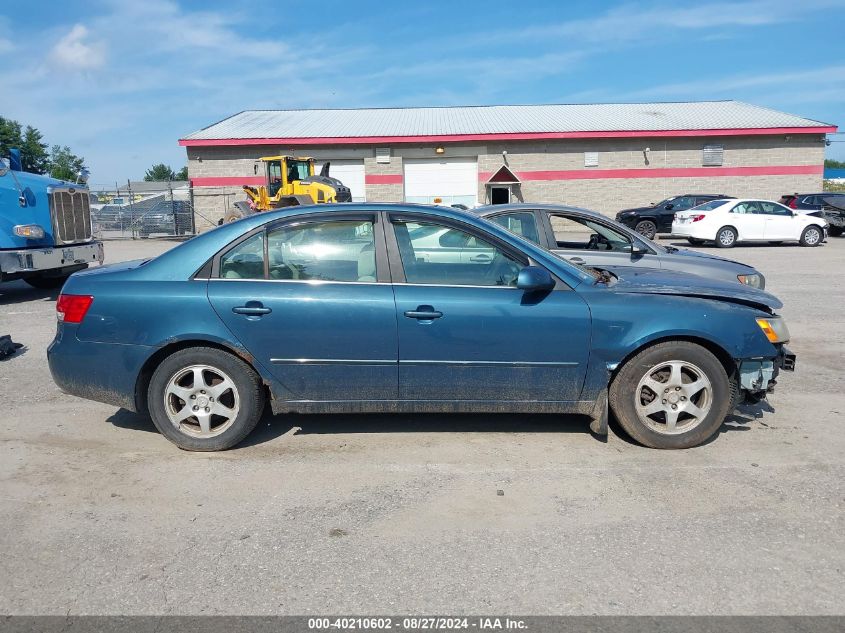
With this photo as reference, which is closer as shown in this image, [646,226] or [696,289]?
[696,289]

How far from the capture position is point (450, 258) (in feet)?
15.2

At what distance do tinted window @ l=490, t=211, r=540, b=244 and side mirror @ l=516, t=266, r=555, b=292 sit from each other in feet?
11.1

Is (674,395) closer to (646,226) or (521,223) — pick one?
(521,223)

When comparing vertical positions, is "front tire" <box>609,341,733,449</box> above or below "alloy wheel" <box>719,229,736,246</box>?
below

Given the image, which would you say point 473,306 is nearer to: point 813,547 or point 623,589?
point 623,589

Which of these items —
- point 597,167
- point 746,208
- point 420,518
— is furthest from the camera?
point 597,167

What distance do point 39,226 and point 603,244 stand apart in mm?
8579

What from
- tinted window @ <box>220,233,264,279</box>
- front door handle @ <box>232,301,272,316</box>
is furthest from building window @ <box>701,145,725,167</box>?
front door handle @ <box>232,301,272,316</box>

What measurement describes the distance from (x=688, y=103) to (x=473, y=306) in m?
37.8

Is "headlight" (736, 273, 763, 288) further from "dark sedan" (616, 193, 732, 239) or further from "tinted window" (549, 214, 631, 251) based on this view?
"dark sedan" (616, 193, 732, 239)

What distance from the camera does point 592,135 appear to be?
3070cm

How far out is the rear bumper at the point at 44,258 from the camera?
33.2ft

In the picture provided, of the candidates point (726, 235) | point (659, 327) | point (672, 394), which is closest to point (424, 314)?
point (659, 327)

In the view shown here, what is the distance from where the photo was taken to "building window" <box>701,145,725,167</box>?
31078mm
